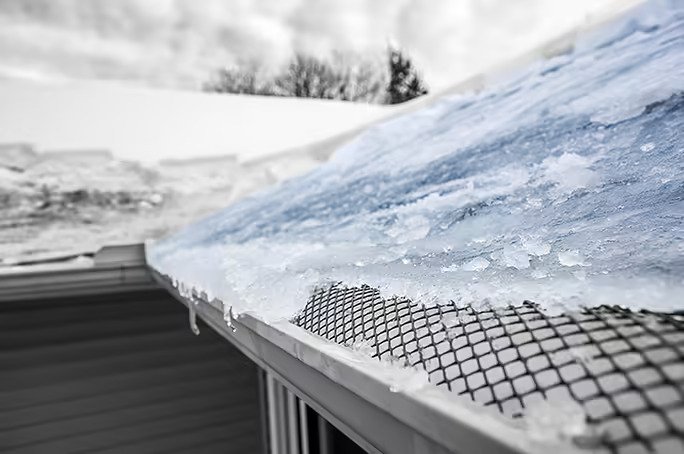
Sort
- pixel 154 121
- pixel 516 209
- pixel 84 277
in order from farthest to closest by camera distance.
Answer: pixel 154 121, pixel 84 277, pixel 516 209

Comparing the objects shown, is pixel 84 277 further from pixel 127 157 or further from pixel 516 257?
pixel 516 257

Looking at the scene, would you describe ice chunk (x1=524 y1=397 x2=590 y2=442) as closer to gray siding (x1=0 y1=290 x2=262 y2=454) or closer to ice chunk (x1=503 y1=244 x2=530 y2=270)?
ice chunk (x1=503 y1=244 x2=530 y2=270)

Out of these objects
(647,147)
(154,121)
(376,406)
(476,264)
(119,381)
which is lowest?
(119,381)

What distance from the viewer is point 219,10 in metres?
12.6

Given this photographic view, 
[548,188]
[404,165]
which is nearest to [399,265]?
[548,188]

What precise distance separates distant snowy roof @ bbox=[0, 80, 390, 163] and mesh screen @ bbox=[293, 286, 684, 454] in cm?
307

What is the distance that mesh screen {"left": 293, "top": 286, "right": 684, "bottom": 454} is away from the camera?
0.34 meters

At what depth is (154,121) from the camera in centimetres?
451

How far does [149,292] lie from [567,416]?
2.63m

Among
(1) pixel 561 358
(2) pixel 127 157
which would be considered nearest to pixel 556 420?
(1) pixel 561 358

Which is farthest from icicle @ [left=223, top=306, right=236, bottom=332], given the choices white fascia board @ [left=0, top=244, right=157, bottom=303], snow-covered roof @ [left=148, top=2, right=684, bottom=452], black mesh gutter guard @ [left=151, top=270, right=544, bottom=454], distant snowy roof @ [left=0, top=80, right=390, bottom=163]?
distant snowy roof @ [left=0, top=80, right=390, bottom=163]

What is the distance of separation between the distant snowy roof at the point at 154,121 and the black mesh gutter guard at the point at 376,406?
2972 mm

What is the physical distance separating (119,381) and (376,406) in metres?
2.57

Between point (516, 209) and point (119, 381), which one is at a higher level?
point (516, 209)
